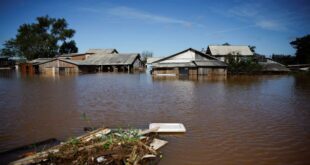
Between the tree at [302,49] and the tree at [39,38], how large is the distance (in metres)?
67.0

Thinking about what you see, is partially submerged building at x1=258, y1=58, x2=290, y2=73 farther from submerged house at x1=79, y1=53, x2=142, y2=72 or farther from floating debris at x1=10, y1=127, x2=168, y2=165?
floating debris at x1=10, y1=127, x2=168, y2=165

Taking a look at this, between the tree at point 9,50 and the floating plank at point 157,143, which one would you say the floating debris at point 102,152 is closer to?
the floating plank at point 157,143

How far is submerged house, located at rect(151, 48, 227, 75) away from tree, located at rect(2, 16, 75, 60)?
47.1 m

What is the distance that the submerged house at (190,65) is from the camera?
2844cm

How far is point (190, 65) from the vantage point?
28703 mm

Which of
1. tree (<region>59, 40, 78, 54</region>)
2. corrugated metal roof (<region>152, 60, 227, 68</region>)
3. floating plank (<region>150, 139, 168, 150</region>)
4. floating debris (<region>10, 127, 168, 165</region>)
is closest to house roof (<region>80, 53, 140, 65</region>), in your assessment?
corrugated metal roof (<region>152, 60, 227, 68</region>)

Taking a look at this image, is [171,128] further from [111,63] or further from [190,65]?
[111,63]

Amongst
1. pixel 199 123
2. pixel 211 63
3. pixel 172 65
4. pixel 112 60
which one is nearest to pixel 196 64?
pixel 211 63

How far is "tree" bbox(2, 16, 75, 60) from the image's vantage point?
6003 cm

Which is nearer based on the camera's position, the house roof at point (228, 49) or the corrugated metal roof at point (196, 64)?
the corrugated metal roof at point (196, 64)

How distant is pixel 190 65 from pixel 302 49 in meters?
31.8

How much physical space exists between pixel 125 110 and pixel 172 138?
150 inches

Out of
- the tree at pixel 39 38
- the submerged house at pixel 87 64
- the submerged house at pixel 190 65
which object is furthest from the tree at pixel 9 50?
the submerged house at pixel 190 65

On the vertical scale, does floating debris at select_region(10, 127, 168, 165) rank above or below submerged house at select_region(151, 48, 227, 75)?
below
